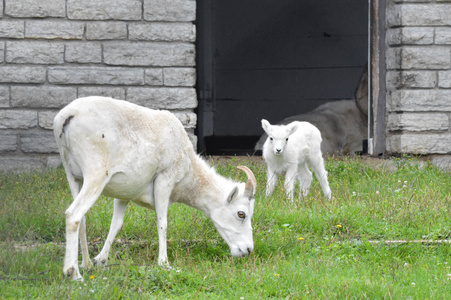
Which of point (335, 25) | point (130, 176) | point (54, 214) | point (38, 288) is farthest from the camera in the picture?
point (335, 25)

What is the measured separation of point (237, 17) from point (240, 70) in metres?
1.50

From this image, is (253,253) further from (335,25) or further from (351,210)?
(335,25)

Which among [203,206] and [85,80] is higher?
[85,80]

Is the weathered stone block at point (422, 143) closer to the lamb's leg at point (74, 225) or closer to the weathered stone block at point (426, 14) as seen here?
the weathered stone block at point (426, 14)

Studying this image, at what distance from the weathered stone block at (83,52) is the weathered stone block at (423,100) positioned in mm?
4918

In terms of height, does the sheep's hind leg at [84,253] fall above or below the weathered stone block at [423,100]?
below

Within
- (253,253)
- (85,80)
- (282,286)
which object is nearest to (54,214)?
(253,253)

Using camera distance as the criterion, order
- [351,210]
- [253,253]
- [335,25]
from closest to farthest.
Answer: [253,253] → [351,210] → [335,25]

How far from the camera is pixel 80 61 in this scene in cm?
1070

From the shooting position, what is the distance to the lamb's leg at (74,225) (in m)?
5.48

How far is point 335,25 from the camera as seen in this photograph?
1947 cm

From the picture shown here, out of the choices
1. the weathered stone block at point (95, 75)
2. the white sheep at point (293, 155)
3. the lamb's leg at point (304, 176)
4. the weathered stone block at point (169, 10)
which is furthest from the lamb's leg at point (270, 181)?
the weathered stone block at point (169, 10)

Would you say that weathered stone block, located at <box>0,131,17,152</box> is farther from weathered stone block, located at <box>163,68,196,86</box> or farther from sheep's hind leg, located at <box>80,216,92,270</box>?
sheep's hind leg, located at <box>80,216,92,270</box>

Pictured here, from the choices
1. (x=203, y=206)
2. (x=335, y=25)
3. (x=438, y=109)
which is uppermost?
(x=335, y=25)
